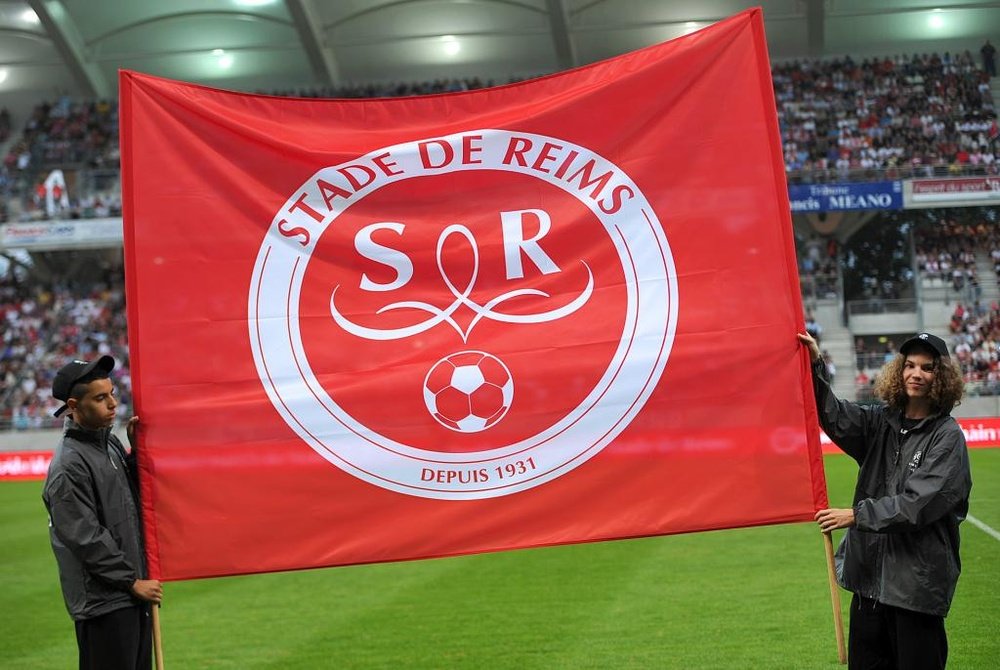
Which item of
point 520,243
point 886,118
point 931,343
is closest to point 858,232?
point 886,118

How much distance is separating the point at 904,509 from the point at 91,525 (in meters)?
3.21

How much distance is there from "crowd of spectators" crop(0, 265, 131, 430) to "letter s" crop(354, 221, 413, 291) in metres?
26.2

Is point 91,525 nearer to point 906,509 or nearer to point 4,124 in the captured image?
point 906,509

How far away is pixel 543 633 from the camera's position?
8094 mm

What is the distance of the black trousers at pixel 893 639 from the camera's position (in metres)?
4.20

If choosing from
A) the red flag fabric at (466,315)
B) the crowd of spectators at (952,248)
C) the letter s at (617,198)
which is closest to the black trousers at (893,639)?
the red flag fabric at (466,315)

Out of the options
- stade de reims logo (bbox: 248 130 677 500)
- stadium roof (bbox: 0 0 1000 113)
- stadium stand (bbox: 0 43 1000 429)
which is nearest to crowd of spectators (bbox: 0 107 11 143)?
stadium roof (bbox: 0 0 1000 113)

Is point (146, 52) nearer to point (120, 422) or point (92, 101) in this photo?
point (92, 101)

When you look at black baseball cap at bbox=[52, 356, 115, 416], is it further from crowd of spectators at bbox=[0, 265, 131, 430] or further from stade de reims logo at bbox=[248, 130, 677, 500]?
crowd of spectators at bbox=[0, 265, 131, 430]

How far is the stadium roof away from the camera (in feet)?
129

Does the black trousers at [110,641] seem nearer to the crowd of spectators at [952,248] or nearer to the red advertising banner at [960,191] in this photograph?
the crowd of spectators at [952,248]

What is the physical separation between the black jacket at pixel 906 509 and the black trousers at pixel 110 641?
3.02 metres

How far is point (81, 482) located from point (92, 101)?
42.5 m

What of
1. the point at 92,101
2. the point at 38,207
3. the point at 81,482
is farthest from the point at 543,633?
the point at 92,101
